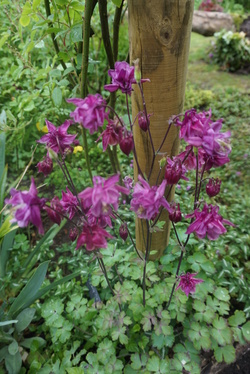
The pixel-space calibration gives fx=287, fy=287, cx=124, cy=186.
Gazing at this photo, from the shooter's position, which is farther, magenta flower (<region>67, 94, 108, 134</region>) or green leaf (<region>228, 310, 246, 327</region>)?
green leaf (<region>228, 310, 246, 327</region>)

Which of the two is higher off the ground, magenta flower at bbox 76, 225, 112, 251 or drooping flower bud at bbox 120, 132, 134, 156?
drooping flower bud at bbox 120, 132, 134, 156

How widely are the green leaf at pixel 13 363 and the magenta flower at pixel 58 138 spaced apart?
1163mm

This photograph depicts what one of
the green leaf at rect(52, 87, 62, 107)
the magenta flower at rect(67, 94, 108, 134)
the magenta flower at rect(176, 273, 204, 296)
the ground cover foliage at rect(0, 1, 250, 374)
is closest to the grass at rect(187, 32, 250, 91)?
the ground cover foliage at rect(0, 1, 250, 374)

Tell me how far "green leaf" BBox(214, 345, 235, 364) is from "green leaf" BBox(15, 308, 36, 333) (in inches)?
36.5

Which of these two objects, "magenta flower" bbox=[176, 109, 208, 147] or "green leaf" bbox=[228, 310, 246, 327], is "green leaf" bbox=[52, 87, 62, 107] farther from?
"green leaf" bbox=[228, 310, 246, 327]

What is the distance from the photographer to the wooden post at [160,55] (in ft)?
3.02

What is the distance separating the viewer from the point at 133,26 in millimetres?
978

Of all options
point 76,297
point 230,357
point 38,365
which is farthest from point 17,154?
point 230,357

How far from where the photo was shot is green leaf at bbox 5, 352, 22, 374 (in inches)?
56.3

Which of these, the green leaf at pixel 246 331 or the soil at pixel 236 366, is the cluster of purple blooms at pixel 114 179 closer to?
the green leaf at pixel 246 331

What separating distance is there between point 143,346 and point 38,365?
0.51 m

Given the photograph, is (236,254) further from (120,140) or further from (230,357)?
(120,140)

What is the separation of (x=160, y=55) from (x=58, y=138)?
458 mm

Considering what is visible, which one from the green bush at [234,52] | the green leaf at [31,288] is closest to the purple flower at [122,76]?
the green leaf at [31,288]
